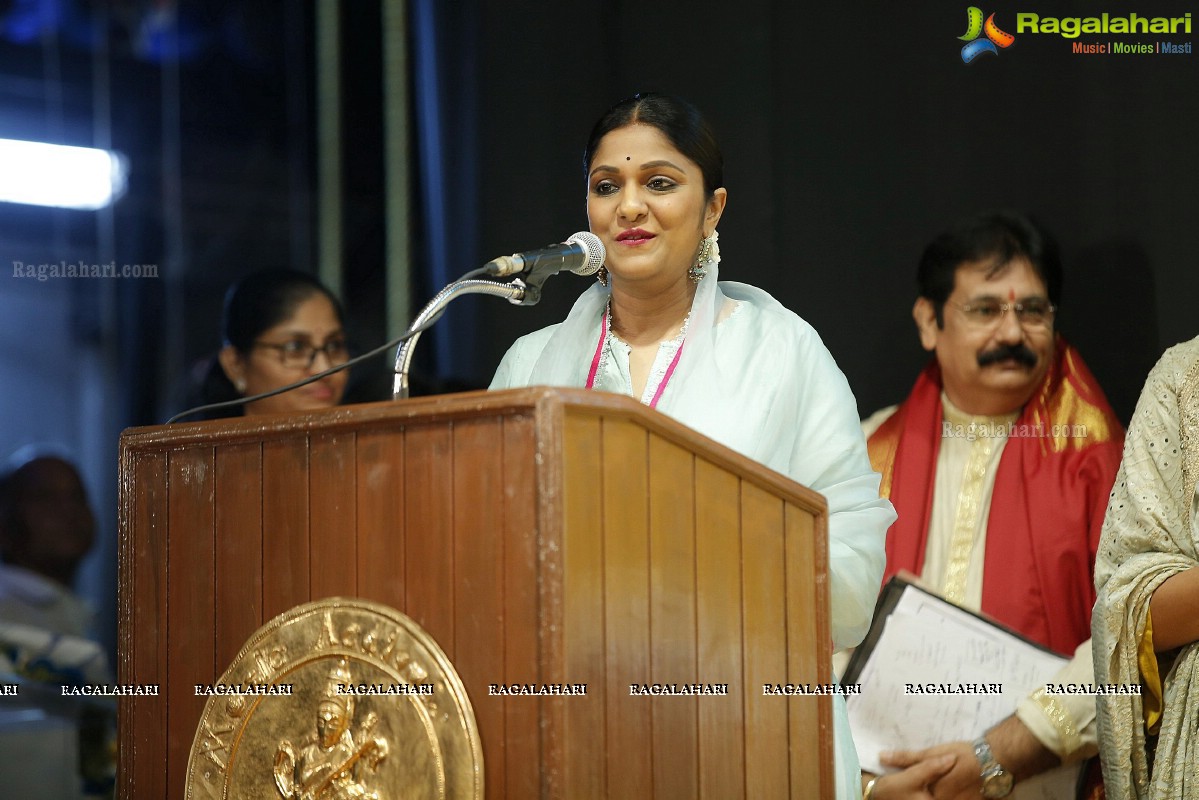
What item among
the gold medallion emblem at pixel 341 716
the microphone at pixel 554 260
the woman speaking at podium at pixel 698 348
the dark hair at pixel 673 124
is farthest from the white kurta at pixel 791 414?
the gold medallion emblem at pixel 341 716

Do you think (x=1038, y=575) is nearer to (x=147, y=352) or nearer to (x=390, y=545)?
(x=390, y=545)

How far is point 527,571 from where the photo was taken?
137 centimetres

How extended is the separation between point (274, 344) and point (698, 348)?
1587 mm

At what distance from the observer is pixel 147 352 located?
343 centimetres

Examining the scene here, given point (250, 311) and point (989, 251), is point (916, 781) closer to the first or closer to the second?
point (989, 251)

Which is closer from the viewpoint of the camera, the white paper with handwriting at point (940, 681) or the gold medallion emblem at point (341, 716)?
the gold medallion emblem at point (341, 716)

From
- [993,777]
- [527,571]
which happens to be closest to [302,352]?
[993,777]

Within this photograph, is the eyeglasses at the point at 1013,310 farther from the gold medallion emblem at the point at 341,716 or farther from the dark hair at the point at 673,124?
the gold medallion emblem at the point at 341,716

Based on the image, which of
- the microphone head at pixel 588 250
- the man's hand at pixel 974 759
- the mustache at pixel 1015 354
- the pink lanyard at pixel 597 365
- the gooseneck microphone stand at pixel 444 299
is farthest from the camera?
the mustache at pixel 1015 354

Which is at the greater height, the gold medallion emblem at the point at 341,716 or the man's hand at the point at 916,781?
the gold medallion emblem at the point at 341,716

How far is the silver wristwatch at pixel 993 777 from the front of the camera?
2910 millimetres

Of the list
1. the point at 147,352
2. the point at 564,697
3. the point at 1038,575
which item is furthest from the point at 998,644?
the point at 147,352

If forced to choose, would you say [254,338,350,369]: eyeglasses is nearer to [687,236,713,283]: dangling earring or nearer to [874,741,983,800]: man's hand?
[687,236,713,283]: dangling earring

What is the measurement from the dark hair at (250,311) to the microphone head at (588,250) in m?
1.71
